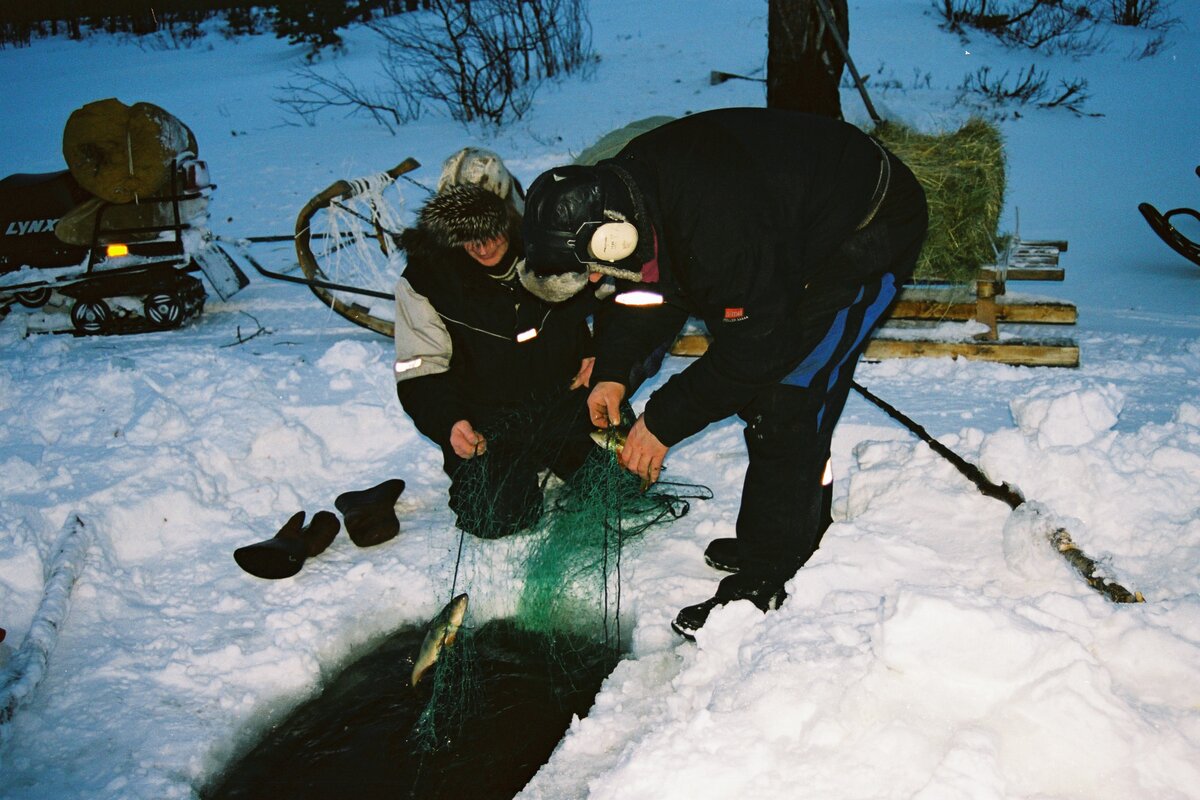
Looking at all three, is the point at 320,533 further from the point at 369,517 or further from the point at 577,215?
the point at 577,215

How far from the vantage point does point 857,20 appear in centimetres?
1681

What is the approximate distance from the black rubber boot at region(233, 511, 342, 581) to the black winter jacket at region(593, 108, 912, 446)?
5.35 ft

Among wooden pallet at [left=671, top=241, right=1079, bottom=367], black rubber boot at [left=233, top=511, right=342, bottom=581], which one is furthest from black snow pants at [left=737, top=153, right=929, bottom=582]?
wooden pallet at [left=671, top=241, right=1079, bottom=367]

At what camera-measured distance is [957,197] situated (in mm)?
5398

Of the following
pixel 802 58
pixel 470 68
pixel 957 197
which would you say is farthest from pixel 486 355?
pixel 470 68

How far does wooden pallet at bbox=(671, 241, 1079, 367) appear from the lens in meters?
5.24

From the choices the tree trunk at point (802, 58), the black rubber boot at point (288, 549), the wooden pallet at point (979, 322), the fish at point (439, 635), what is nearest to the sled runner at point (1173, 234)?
the wooden pallet at point (979, 322)

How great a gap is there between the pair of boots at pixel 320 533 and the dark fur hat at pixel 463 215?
3.79 feet

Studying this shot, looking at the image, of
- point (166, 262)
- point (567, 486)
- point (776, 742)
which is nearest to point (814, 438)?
point (776, 742)

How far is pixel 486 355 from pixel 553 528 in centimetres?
84

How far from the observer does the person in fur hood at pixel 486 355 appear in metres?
3.60

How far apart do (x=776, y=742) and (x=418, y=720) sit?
1.24 m

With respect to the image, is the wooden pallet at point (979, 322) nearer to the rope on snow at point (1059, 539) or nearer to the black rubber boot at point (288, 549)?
the rope on snow at point (1059, 539)

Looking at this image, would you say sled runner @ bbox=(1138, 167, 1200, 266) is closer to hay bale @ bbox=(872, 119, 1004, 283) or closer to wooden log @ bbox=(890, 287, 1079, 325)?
wooden log @ bbox=(890, 287, 1079, 325)
